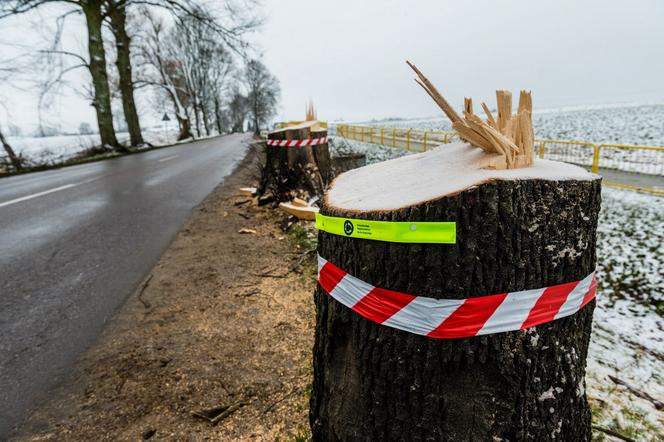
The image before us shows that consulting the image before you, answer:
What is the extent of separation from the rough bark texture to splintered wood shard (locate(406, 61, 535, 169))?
174mm

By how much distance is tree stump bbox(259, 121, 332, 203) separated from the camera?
628 cm

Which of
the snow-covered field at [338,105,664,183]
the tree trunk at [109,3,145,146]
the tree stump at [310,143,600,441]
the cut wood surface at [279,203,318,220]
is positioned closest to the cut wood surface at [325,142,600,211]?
the tree stump at [310,143,600,441]

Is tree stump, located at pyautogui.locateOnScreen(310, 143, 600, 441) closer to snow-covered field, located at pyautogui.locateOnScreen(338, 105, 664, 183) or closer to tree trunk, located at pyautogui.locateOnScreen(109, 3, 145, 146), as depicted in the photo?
snow-covered field, located at pyautogui.locateOnScreen(338, 105, 664, 183)

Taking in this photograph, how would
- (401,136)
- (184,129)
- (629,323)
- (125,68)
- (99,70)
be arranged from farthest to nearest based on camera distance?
(184,129), (125,68), (401,136), (99,70), (629,323)

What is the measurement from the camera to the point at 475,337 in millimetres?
1253

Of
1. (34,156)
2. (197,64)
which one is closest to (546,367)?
(34,156)

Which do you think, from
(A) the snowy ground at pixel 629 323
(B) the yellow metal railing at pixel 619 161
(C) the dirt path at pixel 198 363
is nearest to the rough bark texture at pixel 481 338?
(C) the dirt path at pixel 198 363

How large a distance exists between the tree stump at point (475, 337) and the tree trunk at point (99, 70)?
20.1 m

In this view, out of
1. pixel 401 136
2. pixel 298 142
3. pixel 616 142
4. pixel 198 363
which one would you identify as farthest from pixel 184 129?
pixel 198 363

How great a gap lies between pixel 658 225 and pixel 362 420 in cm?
728

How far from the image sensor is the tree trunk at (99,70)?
16969 mm

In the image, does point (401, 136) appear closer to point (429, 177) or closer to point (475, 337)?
point (429, 177)

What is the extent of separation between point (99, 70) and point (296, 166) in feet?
52.9

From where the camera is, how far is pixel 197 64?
4534cm
